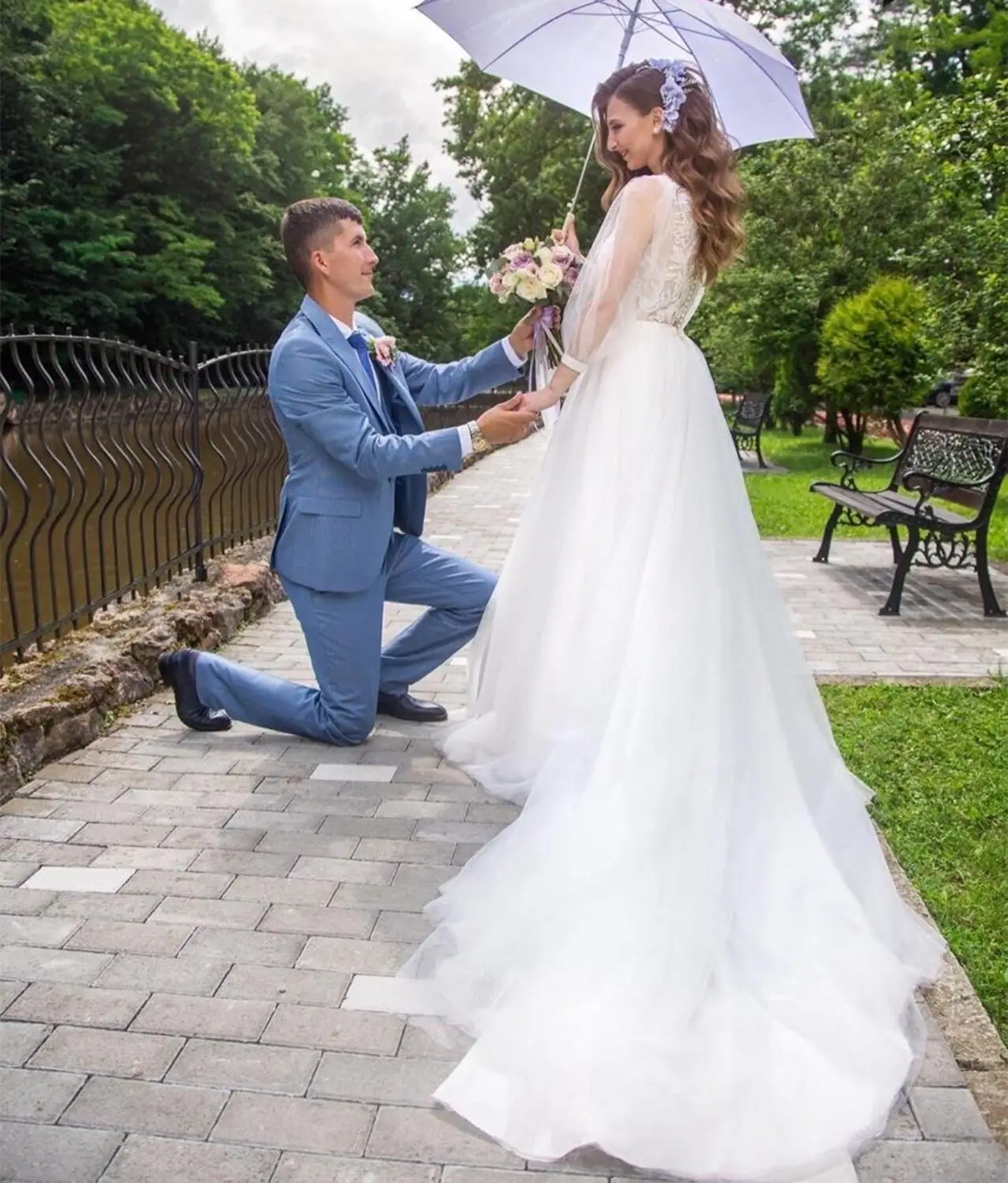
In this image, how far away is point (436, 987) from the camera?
2.58 m

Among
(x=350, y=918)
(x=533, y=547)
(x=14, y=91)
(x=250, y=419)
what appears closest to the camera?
(x=350, y=918)

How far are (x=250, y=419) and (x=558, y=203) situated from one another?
30584 millimetres

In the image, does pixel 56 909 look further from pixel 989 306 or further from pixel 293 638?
pixel 989 306

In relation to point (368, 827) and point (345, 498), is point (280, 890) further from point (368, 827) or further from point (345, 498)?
point (345, 498)

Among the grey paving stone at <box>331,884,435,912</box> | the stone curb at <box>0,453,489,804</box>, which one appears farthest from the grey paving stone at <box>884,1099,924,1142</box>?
the stone curb at <box>0,453,489,804</box>

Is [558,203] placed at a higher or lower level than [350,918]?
higher

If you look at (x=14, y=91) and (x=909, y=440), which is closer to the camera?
(x=909, y=440)

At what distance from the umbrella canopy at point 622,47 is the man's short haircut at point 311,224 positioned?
2.34 ft

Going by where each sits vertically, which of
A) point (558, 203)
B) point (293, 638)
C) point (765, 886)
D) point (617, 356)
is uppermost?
point (558, 203)

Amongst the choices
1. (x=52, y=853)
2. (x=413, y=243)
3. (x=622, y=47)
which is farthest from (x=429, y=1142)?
(x=413, y=243)

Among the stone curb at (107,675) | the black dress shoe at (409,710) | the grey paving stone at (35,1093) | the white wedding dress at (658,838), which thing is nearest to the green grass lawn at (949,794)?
the white wedding dress at (658,838)

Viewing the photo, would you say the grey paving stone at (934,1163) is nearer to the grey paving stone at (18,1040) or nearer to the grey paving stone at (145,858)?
the grey paving stone at (18,1040)

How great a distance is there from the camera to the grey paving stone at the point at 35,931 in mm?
2842

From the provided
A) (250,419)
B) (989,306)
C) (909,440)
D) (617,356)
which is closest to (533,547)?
(617,356)
